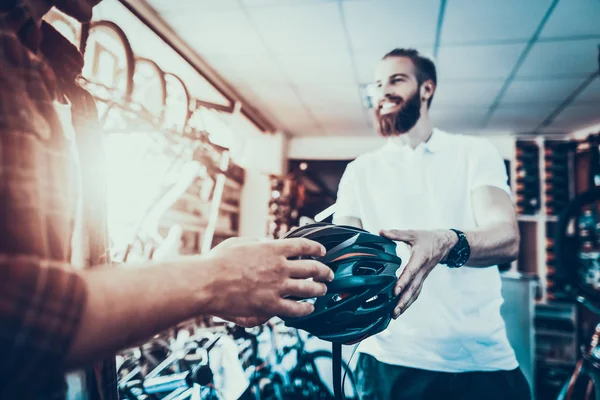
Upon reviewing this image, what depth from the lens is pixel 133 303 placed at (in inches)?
20.3

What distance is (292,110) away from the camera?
4.96 meters

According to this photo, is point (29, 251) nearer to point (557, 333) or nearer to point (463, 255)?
point (463, 255)

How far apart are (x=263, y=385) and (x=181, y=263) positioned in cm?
220

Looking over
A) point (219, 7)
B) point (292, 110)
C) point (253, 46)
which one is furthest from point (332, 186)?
point (219, 7)

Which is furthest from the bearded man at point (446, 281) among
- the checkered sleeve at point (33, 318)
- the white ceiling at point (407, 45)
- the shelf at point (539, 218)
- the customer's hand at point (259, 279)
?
the shelf at point (539, 218)

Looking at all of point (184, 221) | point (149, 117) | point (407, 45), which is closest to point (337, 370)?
point (149, 117)

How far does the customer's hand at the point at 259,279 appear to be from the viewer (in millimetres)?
615

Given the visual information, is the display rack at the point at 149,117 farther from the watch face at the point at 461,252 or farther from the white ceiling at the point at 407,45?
the watch face at the point at 461,252

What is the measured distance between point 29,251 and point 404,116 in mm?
1463

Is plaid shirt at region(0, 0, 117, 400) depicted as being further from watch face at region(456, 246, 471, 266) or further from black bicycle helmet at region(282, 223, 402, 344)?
watch face at region(456, 246, 471, 266)

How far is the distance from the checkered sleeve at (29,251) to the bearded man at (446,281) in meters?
0.97

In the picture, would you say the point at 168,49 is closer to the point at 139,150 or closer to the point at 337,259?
the point at 139,150

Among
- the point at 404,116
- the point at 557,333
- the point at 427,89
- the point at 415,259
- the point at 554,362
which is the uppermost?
the point at 427,89

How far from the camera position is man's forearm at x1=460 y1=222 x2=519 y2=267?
1.10 m
